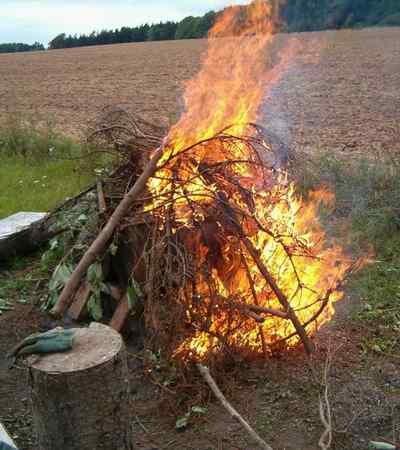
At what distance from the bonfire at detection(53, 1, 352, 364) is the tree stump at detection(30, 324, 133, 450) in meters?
0.81

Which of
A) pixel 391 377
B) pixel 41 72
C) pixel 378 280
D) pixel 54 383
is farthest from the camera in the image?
pixel 41 72

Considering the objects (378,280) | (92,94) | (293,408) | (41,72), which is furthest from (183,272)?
(41,72)

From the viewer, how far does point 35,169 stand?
10.3 metres

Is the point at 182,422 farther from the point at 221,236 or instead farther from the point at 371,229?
the point at 371,229

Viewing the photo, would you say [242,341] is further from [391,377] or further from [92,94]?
[92,94]

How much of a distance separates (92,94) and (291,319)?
993 inches

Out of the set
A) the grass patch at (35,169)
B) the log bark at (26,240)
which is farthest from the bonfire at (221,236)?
the grass patch at (35,169)

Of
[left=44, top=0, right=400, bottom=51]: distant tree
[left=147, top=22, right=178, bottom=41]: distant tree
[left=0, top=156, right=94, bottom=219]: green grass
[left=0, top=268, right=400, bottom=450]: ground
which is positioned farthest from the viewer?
[left=147, top=22, right=178, bottom=41]: distant tree

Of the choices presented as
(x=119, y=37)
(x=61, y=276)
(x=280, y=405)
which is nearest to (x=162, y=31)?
(x=119, y=37)

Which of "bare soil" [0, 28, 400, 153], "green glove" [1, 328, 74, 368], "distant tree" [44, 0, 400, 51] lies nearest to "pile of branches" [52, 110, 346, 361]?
"green glove" [1, 328, 74, 368]

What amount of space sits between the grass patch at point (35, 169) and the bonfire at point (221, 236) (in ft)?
10.4

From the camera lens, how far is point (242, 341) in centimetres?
398

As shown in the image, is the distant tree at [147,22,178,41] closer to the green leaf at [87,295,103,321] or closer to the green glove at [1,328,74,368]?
the green leaf at [87,295,103,321]

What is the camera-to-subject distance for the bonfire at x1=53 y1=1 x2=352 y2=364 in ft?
12.5
